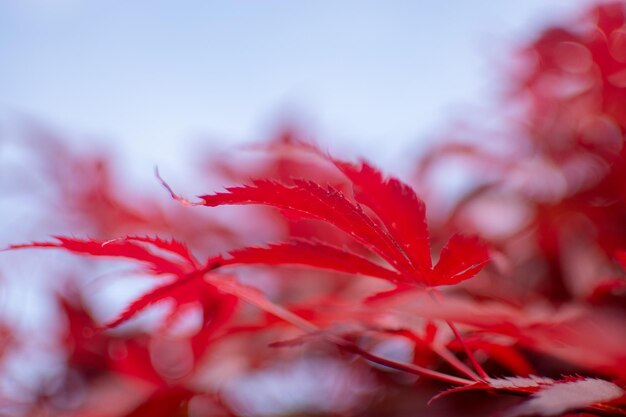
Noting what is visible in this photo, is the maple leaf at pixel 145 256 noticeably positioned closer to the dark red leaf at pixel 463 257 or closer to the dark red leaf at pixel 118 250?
the dark red leaf at pixel 118 250

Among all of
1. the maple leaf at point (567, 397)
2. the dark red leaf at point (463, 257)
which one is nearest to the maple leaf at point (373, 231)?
the dark red leaf at point (463, 257)

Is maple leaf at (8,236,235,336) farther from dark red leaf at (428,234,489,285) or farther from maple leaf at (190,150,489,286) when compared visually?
dark red leaf at (428,234,489,285)

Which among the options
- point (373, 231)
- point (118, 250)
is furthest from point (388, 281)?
point (118, 250)

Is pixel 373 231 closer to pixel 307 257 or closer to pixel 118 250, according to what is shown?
pixel 307 257

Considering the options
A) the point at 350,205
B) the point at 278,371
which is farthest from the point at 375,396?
the point at 350,205

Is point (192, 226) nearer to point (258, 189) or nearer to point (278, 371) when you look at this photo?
point (278, 371)

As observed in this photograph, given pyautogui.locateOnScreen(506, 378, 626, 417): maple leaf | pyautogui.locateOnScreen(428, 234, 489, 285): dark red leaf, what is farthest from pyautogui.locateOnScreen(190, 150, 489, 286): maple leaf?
pyautogui.locateOnScreen(506, 378, 626, 417): maple leaf

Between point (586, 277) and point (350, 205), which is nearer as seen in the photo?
point (350, 205)

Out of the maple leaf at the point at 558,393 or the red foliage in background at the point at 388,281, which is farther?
the red foliage in background at the point at 388,281
